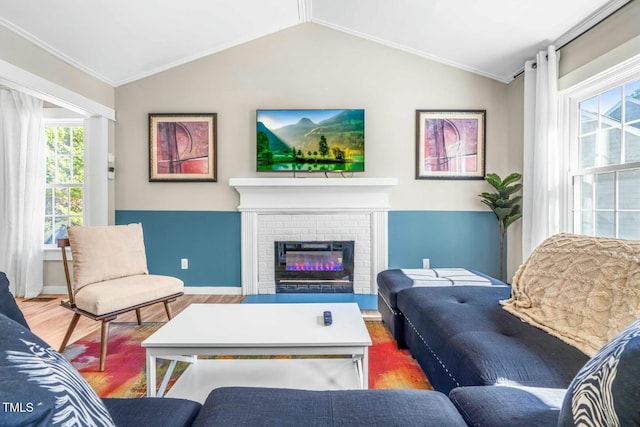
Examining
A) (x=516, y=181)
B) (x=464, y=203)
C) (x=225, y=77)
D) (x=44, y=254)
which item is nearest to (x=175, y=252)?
(x=44, y=254)

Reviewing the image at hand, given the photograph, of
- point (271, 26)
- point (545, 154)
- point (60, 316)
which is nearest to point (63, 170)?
point (60, 316)

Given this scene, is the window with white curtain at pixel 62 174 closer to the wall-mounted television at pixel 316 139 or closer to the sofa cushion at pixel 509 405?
the wall-mounted television at pixel 316 139

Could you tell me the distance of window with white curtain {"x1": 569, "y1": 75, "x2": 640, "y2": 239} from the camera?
228 cm

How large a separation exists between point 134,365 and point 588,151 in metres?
3.77

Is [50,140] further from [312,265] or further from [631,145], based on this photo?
[631,145]

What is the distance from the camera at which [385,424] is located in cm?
75

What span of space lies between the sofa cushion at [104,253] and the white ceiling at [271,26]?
5.78 feet

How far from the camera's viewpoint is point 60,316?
116 inches

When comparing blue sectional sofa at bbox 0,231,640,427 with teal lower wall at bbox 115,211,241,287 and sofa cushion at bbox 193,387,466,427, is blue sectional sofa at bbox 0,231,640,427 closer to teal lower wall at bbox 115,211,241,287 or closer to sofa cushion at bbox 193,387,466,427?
sofa cushion at bbox 193,387,466,427

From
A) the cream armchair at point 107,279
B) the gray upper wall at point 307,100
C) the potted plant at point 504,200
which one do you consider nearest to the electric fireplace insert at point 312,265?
the gray upper wall at point 307,100

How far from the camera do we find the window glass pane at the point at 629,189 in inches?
88.7

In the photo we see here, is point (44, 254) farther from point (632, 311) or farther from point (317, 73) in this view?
point (632, 311)

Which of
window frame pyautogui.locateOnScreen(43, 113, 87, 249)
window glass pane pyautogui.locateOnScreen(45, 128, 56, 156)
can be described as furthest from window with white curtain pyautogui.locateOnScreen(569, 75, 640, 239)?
window glass pane pyautogui.locateOnScreen(45, 128, 56, 156)

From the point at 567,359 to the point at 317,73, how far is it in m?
3.39
